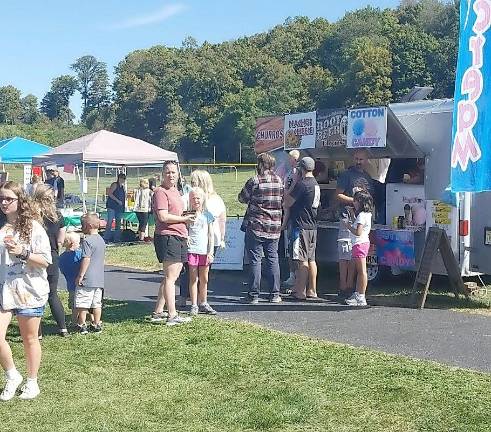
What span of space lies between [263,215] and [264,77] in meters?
85.2

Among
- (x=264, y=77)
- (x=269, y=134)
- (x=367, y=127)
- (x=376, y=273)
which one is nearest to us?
(x=367, y=127)

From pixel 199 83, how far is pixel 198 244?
8299 centimetres

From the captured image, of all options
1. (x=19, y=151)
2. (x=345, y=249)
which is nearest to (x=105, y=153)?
(x=19, y=151)

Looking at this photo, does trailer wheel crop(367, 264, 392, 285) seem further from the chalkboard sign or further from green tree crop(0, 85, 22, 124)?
green tree crop(0, 85, 22, 124)

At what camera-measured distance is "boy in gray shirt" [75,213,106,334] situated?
8.24m

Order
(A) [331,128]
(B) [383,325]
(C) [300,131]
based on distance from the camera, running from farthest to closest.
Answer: (C) [300,131]
(A) [331,128]
(B) [383,325]

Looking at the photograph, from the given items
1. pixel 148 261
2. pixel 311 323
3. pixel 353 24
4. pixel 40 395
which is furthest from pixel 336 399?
pixel 353 24

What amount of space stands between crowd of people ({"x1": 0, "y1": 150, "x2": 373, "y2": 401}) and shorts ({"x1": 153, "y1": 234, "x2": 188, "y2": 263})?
0.01 metres

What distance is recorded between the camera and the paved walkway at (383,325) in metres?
7.47

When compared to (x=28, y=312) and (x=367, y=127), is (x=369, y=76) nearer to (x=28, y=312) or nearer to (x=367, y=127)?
(x=367, y=127)

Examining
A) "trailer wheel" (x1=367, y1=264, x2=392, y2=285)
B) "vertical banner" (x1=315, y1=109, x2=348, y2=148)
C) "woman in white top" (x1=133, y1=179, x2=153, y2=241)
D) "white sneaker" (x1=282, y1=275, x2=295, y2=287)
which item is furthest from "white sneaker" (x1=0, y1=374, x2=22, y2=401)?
"woman in white top" (x1=133, y1=179, x2=153, y2=241)

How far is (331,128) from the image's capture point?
1173 centimetres

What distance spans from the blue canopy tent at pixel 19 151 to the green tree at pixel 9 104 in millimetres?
87814

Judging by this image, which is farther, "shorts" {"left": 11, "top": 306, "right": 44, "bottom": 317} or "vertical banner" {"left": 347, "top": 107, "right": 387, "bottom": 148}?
"vertical banner" {"left": 347, "top": 107, "right": 387, "bottom": 148}
